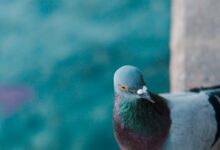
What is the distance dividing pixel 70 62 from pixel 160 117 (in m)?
2.43

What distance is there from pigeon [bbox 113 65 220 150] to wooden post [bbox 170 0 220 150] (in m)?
0.75

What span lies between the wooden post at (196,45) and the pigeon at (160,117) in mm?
753

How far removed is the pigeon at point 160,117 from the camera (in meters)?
2.71

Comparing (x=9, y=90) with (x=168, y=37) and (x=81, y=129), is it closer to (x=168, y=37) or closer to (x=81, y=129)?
(x=81, y=129)

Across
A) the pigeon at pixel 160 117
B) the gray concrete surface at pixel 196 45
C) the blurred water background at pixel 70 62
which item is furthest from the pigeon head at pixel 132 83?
the blurred water background at pixel 70 62

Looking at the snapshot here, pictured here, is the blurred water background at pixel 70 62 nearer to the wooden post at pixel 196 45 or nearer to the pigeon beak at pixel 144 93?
the wooden post at pixel 196 45

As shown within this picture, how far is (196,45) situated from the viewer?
13.8 ft

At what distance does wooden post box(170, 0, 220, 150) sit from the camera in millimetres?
4027

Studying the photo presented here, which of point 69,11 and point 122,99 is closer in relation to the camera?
point 122,99

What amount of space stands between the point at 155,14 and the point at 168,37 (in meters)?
0.31

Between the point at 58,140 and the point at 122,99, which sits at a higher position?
the point at 122,99

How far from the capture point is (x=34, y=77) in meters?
5.11

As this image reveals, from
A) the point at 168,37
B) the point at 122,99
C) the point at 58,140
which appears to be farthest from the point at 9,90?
the point at 122,99

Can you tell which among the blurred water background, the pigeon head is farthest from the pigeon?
the blurred water background
